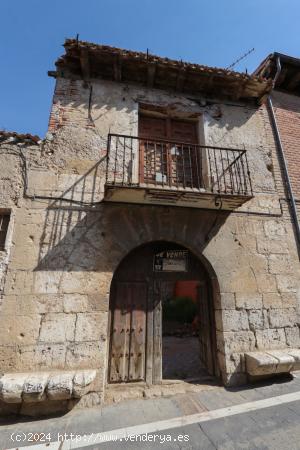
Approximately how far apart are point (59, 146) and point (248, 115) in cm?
433

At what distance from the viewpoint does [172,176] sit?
4.62 m

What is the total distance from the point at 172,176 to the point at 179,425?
387 centimetres

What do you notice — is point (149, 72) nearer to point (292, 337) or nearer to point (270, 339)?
point (270, 339)

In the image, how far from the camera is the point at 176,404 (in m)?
3.13

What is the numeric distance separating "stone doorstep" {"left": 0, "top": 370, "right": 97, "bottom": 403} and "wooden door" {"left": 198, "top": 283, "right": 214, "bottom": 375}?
2209mm

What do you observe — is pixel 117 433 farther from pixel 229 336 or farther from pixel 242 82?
pixel 242 82

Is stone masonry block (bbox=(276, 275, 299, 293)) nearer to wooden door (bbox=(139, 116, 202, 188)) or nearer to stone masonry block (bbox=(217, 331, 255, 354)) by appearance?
stone masonry block (bbox=(217, 331, 255, 354))

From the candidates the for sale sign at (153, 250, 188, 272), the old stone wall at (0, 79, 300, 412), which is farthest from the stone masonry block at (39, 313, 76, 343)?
the for sale sign at (153, 250, 188, 272)

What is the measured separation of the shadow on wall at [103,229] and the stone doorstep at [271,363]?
1832mm

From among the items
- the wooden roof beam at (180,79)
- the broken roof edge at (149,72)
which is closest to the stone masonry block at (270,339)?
the broken roof edge at (149,72)

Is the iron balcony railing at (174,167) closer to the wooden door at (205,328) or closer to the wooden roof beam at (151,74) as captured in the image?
the wooden roof beam at (151,74)

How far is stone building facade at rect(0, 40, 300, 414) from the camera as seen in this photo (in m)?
3.30

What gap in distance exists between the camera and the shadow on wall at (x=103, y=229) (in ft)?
12.0

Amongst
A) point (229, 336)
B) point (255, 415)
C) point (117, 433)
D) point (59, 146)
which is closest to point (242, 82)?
point (59, 146)
